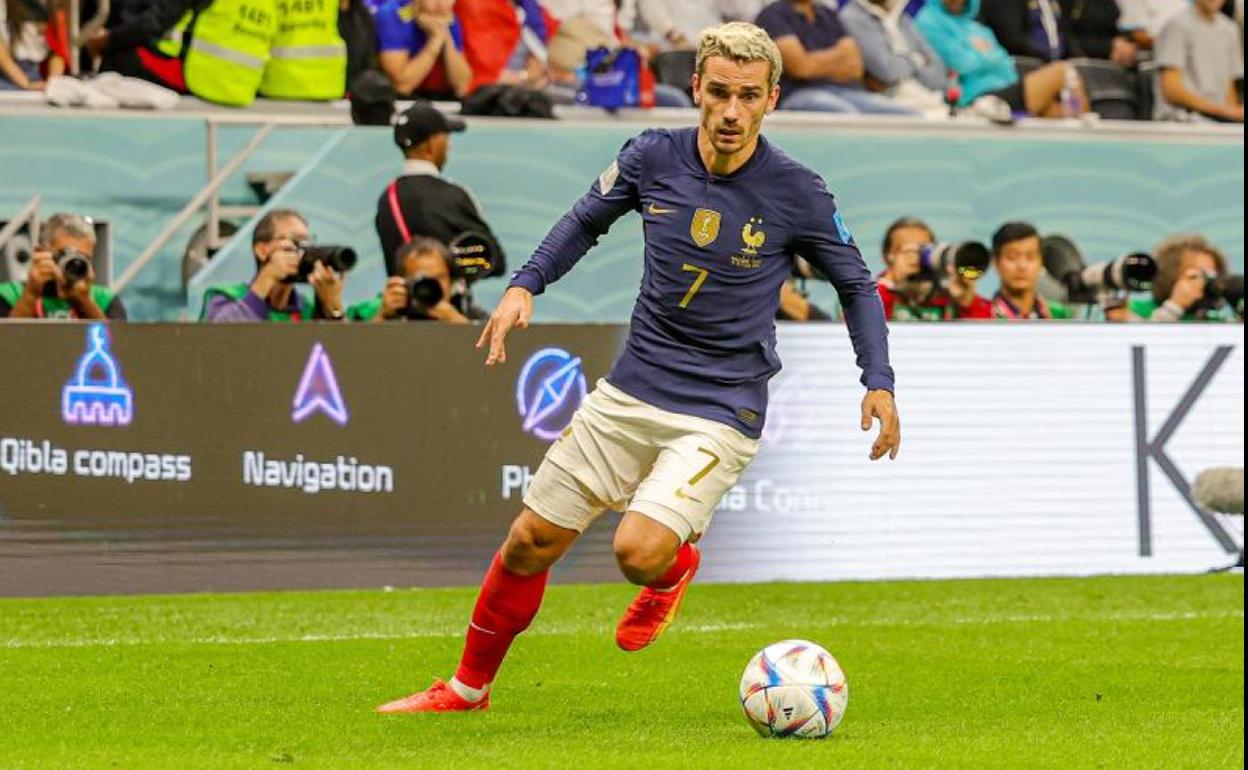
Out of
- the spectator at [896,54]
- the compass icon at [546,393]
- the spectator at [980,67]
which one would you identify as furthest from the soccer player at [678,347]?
the spectator at [980,67]

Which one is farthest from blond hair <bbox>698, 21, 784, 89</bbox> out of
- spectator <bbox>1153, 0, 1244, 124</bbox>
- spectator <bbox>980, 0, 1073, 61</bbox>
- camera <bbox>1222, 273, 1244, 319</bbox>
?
spectator <bbox>1153, 0, 1244, 124</bbox>

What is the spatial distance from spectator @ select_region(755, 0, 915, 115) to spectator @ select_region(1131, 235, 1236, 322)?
2997 millimetres

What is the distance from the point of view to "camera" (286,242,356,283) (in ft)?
37.4

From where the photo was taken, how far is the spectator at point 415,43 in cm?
1451

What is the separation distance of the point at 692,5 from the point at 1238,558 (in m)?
5.80

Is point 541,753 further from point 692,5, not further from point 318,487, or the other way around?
point 692,5

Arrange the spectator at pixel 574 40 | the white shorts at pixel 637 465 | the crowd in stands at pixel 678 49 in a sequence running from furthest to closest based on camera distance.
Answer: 1. the spectator at pixel 574 40
2. the crowd in stands at pixel 678 49
3. the white shorts at pixel 637 465

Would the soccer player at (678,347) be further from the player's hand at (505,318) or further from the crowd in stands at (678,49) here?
the crowd in stands at (678,49)

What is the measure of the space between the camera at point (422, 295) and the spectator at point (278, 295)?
0.35 metres

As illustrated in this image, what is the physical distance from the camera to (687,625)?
1010cm

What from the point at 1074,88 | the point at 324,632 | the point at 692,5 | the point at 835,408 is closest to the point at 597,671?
the point at 324,632

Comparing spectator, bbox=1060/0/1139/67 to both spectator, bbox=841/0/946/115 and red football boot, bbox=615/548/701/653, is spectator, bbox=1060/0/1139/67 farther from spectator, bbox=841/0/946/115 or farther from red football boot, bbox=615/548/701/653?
red football boot, bbox=615/548/701/653

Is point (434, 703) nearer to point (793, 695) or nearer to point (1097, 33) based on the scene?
point (793, 695)

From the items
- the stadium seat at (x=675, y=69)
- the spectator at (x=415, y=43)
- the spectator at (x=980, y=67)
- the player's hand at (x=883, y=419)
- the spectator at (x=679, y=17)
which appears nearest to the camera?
the player's hand at (x=883, y=419)
